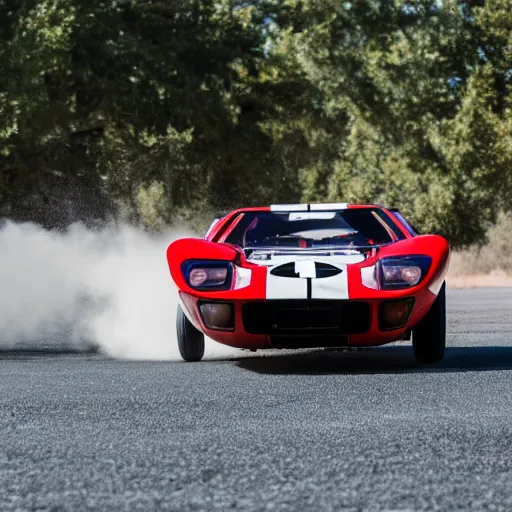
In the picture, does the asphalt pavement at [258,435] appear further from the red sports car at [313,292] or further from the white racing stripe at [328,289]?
the white racing stripe at [328,289]

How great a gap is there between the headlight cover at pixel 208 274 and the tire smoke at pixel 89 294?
1975 mm

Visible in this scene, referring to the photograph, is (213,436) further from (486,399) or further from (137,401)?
(486,399)

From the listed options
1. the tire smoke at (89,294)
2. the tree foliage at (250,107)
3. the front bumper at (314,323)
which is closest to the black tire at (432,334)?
the front bumper at (314,323)

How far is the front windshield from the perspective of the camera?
10.6 m

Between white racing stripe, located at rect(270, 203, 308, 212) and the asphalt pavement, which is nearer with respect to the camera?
the asphalt pavement

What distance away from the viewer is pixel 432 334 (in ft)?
32.4

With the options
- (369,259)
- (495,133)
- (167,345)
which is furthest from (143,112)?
(369,259)

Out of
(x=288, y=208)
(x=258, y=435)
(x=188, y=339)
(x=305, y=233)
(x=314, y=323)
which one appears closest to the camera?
(x=258, y=435)

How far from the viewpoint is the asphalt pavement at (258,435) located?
181 inches

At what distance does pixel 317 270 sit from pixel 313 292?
176 mm

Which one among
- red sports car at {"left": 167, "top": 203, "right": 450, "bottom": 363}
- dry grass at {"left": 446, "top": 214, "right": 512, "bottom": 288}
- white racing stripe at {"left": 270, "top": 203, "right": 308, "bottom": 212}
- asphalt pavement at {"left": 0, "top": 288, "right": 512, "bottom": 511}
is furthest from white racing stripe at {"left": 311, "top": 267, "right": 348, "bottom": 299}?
dry grass at {"left": 446, "top": 214, "right": 512, "bottom": 288}

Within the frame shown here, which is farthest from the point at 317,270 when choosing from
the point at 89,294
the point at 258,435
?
the point at 89,294

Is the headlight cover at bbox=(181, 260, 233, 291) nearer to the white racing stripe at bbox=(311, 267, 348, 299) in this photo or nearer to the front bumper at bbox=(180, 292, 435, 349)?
the front bumper at bbox=(180, 292, 435, 349)

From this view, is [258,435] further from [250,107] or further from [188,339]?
[250,107]
